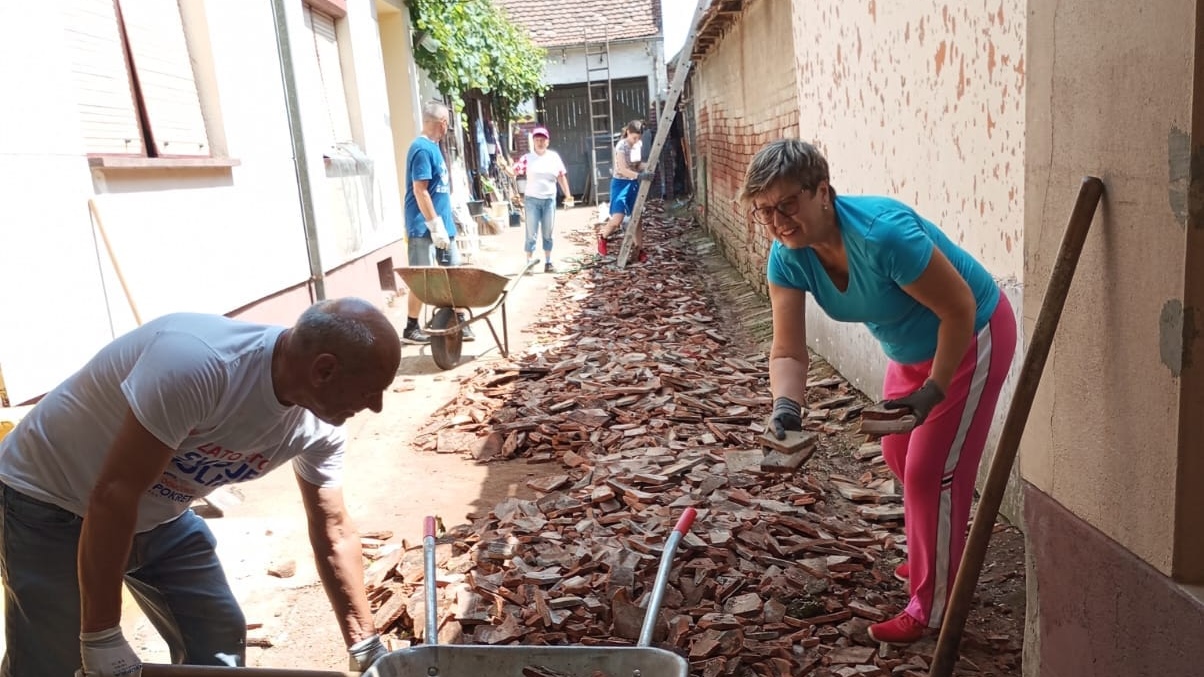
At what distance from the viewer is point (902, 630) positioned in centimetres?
321

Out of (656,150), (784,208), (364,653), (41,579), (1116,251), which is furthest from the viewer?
(656,150)

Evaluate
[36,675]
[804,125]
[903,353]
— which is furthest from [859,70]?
[36,675]

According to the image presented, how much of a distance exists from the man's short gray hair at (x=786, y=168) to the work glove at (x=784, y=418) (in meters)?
0.73

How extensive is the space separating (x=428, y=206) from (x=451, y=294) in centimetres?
117

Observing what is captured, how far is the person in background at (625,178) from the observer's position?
45.0 ft

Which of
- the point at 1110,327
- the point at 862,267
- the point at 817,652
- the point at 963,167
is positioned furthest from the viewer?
the point at 963,167

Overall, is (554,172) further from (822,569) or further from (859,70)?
(822,569)

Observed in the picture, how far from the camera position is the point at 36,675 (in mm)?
2459

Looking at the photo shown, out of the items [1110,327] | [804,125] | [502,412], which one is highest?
[804,125]

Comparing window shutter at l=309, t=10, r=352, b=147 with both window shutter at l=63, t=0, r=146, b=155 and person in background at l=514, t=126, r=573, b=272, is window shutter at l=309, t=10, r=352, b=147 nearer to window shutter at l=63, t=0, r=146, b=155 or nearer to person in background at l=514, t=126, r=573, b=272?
person in background at l=514, t=126, r=573, b=272

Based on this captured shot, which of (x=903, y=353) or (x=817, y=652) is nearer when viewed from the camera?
(x=903, y=353)

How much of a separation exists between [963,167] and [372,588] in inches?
135

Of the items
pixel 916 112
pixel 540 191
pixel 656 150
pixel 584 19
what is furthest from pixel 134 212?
pixel 584 19

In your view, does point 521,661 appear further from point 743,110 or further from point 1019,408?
point 743,110
